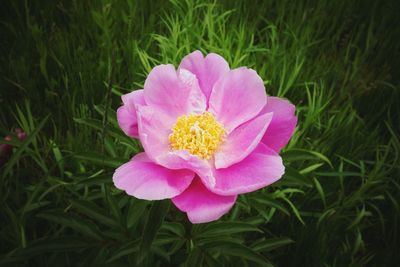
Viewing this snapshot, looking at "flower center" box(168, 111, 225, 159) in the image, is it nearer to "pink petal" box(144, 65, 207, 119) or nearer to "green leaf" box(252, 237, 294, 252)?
"pink petal" box(144, 65, 207, 119)

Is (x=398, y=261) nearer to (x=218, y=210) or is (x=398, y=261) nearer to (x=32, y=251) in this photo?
(x=218, y=210)

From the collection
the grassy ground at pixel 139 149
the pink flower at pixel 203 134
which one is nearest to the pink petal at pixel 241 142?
the pink flower at pixel 203 134

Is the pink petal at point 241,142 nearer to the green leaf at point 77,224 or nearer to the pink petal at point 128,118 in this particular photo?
the pink petal at point 128,118

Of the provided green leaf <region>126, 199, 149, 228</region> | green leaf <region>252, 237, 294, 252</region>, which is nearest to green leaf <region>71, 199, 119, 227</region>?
green leaf <region>126, 199, 149, 228</region>

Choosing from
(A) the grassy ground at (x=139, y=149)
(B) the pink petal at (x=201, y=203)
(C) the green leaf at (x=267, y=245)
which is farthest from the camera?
(C) the green leaf at (x=267, y=245)

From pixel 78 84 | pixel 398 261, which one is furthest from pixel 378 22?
pixel 78 84

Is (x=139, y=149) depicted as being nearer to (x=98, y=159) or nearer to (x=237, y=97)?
(x=98, y=159)

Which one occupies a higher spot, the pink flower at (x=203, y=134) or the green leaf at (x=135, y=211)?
the pink flower at (x=203, y=134)
